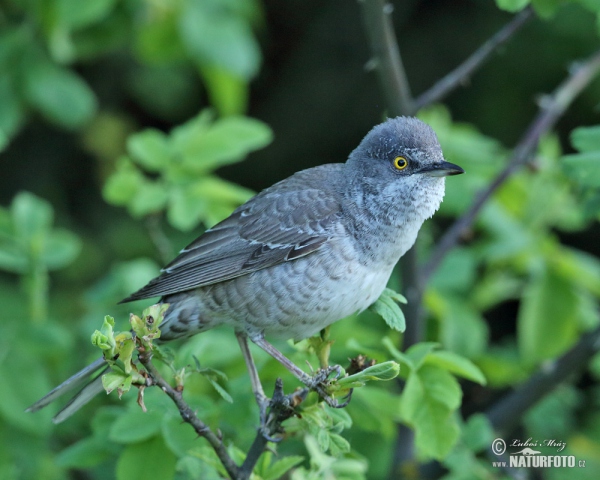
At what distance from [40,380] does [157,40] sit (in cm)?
214

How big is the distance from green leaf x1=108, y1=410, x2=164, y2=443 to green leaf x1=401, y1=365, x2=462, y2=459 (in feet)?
2.74

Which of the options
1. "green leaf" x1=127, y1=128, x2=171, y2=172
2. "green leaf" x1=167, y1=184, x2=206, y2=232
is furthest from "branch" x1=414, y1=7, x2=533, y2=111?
"green leaf" x1=127, y1=128, x2=171, y2=172

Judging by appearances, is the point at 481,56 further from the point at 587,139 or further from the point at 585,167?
the point at 585,167

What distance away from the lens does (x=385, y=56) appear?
3215 mm

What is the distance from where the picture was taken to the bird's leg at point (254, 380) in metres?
2.67

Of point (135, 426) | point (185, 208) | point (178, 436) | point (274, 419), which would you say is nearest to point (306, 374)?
point (274, 419)

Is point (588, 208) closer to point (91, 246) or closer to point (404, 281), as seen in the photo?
point (404, 281)

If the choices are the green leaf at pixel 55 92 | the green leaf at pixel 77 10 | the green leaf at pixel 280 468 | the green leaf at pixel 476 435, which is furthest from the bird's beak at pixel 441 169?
the green leaf at pixel 55 92

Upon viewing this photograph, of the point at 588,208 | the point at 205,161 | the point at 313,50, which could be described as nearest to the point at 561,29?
the point at 313,50

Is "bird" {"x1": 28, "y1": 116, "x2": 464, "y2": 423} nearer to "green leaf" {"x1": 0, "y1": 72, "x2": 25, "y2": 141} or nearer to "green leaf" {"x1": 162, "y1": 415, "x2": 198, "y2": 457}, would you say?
"green leaf" {"x1": 162, "y1": 415, "x2": 198, "y2": 457}

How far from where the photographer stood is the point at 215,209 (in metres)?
3.45

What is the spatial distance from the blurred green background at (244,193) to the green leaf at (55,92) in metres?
0.01

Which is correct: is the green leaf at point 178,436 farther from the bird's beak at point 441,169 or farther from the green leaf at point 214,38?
the green leaf at point 214,38

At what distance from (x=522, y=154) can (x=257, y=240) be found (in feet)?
4.58
